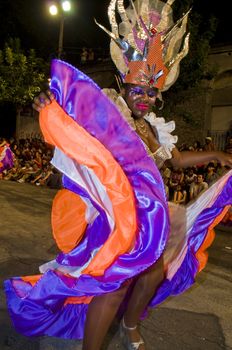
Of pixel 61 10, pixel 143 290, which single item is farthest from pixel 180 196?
pixel 61 10

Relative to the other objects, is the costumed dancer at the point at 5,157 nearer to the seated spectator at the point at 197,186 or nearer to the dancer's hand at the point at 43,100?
the seated spectator at the point at 197,186

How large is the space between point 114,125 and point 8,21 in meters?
23.2

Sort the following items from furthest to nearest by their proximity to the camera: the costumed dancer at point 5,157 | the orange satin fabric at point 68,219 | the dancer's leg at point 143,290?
the costumed dancer at point 5,157 < the orange satin fabric at point 68,219 < the dancer's leg at point 143,290

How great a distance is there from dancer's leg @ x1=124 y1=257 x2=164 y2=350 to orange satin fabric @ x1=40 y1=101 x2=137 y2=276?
46 cm

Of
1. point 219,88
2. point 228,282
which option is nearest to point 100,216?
point 228,282

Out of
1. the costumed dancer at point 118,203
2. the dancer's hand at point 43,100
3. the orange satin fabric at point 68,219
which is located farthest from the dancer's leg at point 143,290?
the dancer's hand at point 43,100

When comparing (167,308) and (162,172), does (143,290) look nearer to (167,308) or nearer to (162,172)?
(167,308)

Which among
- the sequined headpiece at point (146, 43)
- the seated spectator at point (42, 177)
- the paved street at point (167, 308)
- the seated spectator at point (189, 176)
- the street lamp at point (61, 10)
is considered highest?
the street lamp at point (61, 10)

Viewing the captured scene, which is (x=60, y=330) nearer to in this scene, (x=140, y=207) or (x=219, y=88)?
(x=140, y=207)

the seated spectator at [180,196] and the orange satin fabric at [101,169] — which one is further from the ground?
the orange satin fabric at [101,169]

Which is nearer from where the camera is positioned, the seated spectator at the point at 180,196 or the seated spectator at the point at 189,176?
the seated spectator at the point at 180,196

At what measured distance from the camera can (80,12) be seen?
2423cm

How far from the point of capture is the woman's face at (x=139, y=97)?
262 centimetres

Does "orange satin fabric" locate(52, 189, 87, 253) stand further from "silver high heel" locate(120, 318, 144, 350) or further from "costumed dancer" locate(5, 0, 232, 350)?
"silver high heel" locate(120, 318, 144, 350)
